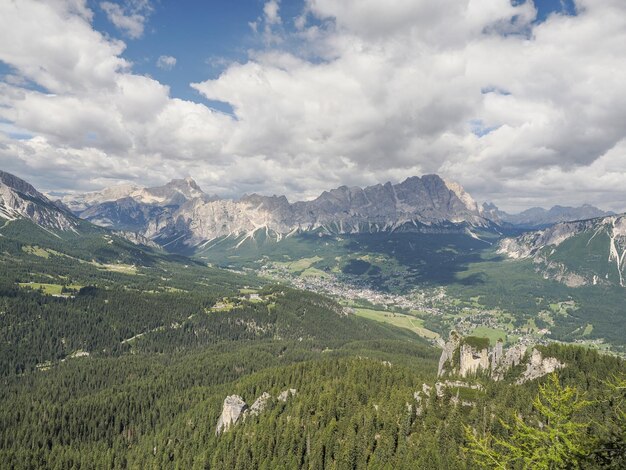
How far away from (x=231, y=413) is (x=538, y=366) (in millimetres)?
113178

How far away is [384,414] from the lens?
4498 inches

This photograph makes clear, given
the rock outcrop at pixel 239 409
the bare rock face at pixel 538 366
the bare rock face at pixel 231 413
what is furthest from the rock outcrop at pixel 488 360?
the bare rock face at pixel 231 413

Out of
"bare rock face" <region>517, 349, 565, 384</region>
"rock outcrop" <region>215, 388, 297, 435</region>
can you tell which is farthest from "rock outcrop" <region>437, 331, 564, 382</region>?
"rock outcrop" <region>215, 388, 297, 435</region>

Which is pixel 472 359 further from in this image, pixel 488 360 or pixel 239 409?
pixel 239 409

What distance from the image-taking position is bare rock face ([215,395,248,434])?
142875 mm

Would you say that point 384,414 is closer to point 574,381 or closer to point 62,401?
point 574,381

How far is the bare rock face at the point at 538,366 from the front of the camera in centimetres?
13812

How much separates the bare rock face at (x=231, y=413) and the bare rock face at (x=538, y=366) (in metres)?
101

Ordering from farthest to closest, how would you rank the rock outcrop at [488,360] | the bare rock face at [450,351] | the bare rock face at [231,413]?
1. the bare rock face at [450,351]
2. the bare rock face at [231,413]
3. the rock outcrop at [488,360]

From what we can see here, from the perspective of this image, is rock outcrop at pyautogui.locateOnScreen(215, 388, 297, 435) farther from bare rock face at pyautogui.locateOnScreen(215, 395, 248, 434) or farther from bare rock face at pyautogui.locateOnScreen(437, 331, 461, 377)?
bare rock face at pyautogui.locateOnScreen(437, 331, 461, 377)

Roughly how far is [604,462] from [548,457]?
2.90m

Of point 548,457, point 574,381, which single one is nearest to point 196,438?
point 574,381

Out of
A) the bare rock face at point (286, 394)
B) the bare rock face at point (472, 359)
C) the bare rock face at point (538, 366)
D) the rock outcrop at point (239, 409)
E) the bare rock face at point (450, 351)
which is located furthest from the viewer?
the bare rock face at point (450, 351)

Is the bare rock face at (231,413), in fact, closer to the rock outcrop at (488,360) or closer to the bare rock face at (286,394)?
the bare rock face at (286,394)
